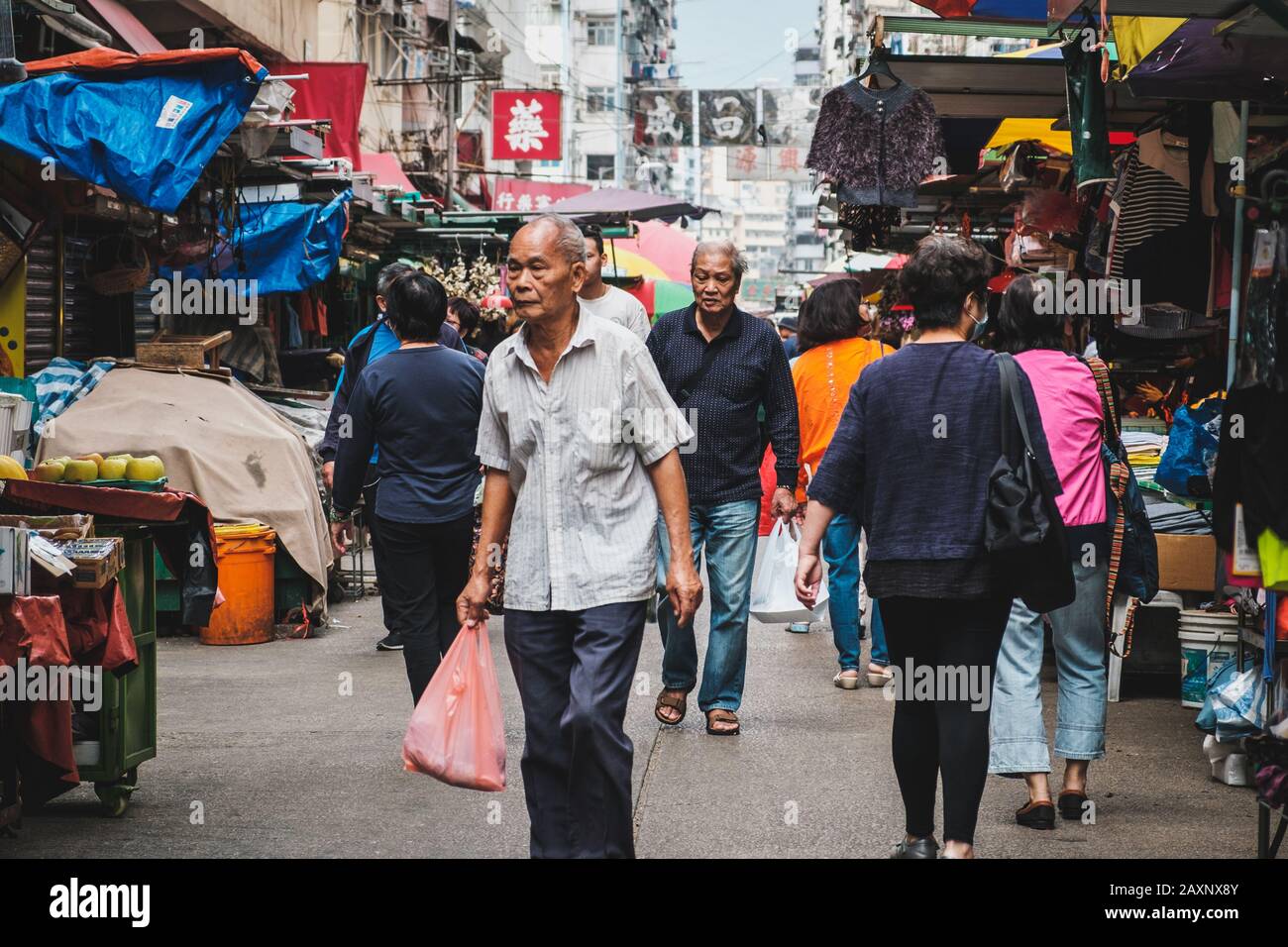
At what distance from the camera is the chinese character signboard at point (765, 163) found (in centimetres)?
4466

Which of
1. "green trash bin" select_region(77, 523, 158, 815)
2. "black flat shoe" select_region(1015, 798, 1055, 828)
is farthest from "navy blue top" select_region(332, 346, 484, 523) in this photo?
"black flat shoe" select_region(1015, 798, 1055, 828)

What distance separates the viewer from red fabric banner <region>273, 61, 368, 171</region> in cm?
1831

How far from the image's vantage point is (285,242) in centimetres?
1302

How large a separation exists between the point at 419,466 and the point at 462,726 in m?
1.96

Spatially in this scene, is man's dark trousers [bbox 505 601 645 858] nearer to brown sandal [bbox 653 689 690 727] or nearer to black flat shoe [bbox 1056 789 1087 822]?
black flat shoe [bbox 1056 789 1087 822]

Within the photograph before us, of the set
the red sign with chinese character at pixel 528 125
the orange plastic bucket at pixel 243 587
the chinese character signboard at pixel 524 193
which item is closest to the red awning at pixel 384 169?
the chinese character signboard at pixel 524 193

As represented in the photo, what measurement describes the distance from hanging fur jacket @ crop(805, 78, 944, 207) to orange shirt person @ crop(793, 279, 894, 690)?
58.4 inches

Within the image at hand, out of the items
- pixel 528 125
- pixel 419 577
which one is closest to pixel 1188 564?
pixel 419 577

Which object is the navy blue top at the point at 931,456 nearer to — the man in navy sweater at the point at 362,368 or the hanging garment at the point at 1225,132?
the man in navy sweater at the point at 362,368

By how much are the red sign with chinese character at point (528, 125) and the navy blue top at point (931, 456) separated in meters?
27.5

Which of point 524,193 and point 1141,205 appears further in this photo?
point 524,193

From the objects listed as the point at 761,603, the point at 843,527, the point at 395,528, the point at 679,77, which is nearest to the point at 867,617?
the point at 843,527

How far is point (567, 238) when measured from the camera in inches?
176

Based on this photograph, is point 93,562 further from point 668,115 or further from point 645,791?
point 668,115
